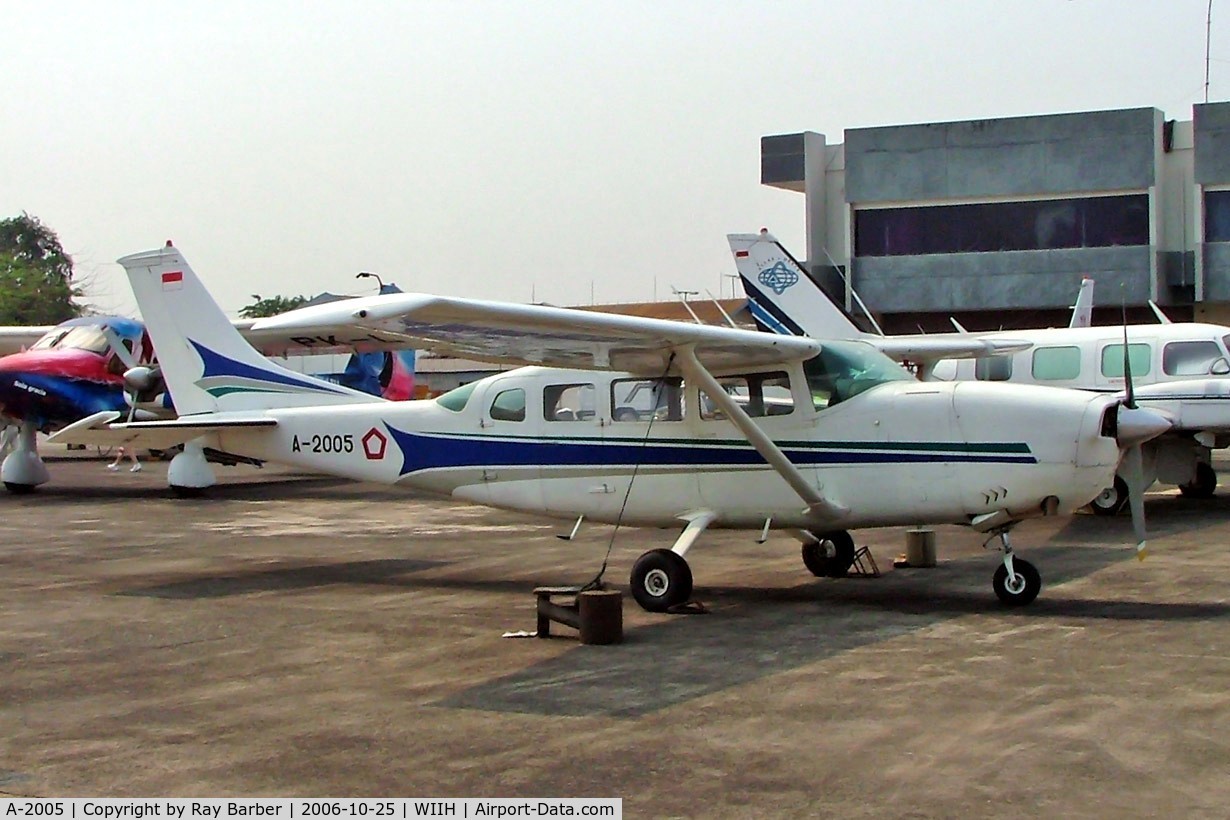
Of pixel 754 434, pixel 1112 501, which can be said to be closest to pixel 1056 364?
pixel 1112 501

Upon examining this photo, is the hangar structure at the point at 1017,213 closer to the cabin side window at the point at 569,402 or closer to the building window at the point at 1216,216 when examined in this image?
the building window at the point at 1216,216

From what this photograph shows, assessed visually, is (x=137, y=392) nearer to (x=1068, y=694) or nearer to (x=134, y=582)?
(x=134, y=582)

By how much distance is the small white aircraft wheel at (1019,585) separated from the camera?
1001 cm

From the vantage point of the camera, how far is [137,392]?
843 inches

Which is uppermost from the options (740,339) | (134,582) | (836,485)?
(740,339)

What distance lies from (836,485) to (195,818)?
6.28m

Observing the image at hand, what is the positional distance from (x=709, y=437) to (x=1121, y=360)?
8.86m

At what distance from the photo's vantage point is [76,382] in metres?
21.7

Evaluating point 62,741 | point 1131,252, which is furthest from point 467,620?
point 1131,252

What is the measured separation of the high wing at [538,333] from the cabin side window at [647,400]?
→ 0.18 meters

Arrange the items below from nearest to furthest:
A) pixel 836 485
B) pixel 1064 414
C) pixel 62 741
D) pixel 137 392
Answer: pixel 62 741
pixel 1064 414
pixel 836 485
pixel 137 392

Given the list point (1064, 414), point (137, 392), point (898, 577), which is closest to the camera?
point (1064, 414)

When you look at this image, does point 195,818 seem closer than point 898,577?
Yes

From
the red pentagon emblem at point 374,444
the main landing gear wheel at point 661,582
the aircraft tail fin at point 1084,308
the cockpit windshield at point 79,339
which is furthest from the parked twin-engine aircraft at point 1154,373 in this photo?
the cockpit windshield at point 79,339
